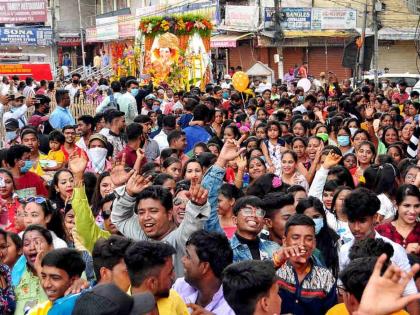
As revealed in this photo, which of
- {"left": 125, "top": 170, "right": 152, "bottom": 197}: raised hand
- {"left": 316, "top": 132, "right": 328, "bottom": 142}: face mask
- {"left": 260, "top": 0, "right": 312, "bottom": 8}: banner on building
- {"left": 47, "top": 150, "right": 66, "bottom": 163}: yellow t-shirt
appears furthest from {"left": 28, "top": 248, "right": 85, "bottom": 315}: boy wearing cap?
{"left": 260, "top": 0, "right": 312, "bottom": 8}: banner on building

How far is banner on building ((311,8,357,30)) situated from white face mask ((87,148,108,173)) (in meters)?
25.9

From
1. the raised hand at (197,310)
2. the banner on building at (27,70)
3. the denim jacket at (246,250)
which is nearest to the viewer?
the raised hand at (197,310)

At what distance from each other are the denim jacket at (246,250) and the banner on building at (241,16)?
1198 inches

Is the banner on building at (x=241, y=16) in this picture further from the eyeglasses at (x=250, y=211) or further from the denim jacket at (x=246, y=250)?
the denim jacket at (x=246, y=250)

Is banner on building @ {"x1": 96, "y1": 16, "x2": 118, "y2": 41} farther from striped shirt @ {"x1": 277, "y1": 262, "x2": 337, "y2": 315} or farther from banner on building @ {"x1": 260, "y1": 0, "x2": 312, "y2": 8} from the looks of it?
striped shirt @ {"x1": 277, "y1": 262, "x2": 337, "y2": 315}

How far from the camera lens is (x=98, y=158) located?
9617 millimetres

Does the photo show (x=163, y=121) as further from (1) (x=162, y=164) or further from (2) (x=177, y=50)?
(2) (x=177, y=50)

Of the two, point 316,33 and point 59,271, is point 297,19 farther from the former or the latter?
point 59,271

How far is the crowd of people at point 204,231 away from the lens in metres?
4.32

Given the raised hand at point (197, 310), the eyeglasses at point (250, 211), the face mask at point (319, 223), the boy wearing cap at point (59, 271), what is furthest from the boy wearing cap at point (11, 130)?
the raised hand at point (197, 310)

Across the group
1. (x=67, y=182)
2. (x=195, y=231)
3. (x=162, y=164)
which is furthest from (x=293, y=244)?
(x=162, y=164)

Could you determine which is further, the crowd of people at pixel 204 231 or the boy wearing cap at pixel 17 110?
the boy wearing cap at pixel 17 110

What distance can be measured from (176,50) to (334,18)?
573 inches

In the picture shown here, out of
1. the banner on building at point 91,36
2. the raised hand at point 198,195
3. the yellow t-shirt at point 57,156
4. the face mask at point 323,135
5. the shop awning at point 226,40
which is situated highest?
the raised hand at point 198,195
